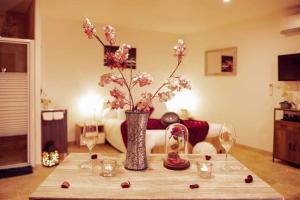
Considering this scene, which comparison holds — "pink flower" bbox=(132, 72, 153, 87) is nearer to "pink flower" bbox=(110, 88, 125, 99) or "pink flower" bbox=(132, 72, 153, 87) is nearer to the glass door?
"pink flower" bbox=(110, 88, 125, 99)

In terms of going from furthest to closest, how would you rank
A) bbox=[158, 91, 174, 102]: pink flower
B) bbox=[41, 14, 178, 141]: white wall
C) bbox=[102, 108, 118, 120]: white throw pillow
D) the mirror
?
the mirror → bbox=[102, 108, 118, 120]: white throw pillow → bbox=[41, 14, 178, 141]: white wall → bbox=[158, 91, 174, 102]: pink flower

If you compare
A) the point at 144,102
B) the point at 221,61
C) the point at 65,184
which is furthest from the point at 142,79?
the point at 221,61

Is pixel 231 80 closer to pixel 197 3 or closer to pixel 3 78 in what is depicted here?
pixel 197 3

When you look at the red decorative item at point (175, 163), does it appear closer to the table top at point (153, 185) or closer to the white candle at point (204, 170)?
the table top at point (153, 185)

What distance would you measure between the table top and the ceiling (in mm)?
3212

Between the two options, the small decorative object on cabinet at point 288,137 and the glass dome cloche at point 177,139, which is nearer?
the glass dome cloche at point 177,139

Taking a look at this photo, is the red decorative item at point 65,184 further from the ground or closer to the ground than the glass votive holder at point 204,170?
closer to the ground

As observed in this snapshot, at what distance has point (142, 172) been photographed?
138 centimetres

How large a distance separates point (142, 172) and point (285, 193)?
7.84 ft

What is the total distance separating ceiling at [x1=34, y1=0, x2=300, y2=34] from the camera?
4.01m

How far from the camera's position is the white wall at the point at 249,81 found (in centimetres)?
462

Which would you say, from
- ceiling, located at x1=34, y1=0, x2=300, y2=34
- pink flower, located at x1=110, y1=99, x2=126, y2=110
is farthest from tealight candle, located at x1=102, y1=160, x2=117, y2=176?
ceiling, located at x1=34, y1=0, x2=300, y2=34

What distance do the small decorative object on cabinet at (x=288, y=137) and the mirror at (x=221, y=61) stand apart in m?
1.63

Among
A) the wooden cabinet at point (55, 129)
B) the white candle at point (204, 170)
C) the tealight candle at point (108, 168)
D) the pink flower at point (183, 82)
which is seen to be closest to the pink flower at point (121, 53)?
the pink flower at point (183, 82)
